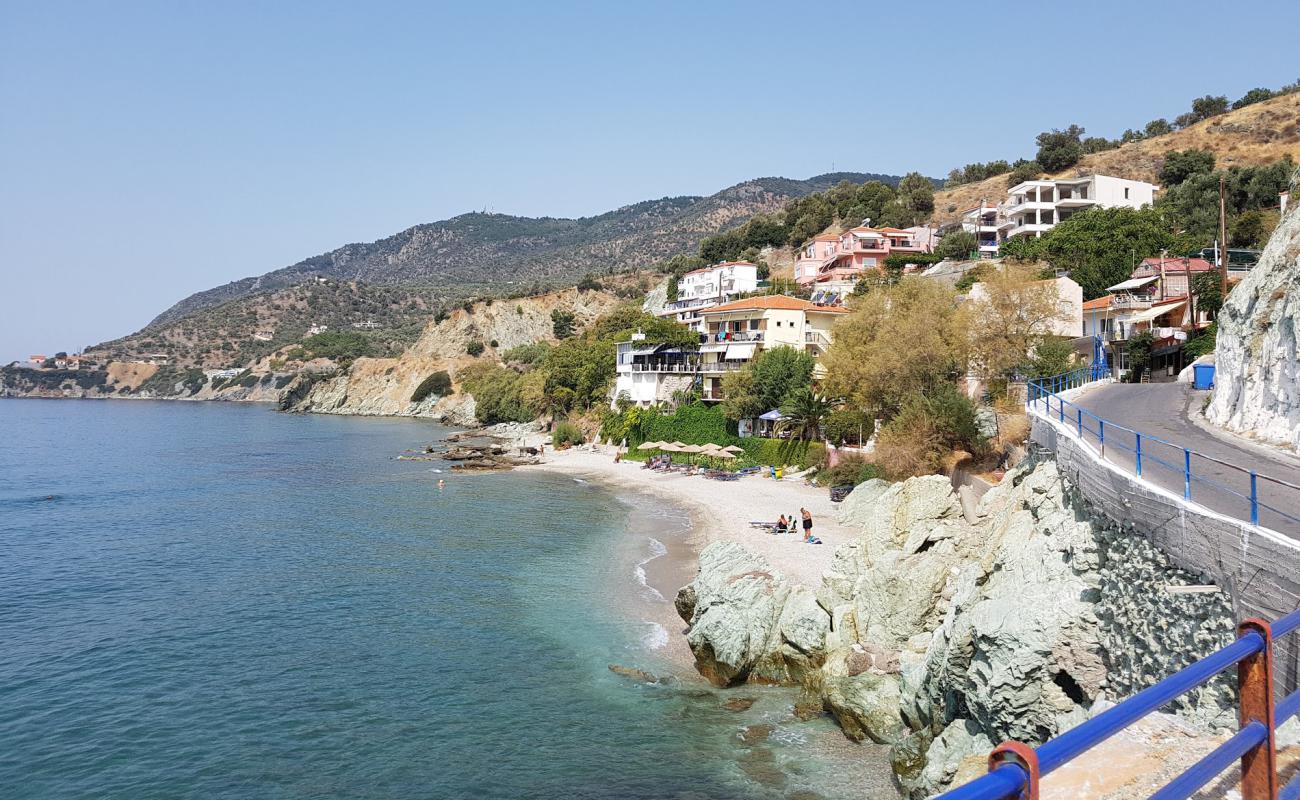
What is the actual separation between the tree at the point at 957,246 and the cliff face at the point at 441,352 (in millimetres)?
57382

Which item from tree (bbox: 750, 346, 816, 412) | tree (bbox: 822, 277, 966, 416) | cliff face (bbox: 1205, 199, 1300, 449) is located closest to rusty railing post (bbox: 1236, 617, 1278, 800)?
cliff face (bbox: 1205, 199, 1300, 449)

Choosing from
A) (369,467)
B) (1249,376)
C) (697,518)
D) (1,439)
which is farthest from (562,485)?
(1,439)

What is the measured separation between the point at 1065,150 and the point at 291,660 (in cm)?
10700

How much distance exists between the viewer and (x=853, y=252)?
8206 cm

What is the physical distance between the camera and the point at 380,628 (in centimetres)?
2358

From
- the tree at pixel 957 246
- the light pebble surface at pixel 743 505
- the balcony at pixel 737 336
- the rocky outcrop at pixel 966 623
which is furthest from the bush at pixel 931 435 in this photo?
the tree at pixel 957 246

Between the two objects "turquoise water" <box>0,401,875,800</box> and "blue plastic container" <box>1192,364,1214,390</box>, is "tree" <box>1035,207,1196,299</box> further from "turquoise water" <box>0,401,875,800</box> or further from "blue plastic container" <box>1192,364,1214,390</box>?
"turquoise water" <box>0,401,875,800</box>

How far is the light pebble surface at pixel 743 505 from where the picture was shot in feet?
91.9

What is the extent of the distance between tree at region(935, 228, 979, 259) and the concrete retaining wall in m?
71.6

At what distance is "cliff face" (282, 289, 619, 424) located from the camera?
129 m

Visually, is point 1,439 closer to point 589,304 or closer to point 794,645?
point 589,304

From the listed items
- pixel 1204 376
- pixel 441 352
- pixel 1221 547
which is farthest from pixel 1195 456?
pixel 441 352

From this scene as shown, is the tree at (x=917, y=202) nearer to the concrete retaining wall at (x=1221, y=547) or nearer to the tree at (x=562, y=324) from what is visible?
the tree at (x=562, y=324)

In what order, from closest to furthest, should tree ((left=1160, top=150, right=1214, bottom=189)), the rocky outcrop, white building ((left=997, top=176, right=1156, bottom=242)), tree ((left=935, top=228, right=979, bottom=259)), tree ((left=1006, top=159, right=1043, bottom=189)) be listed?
the rocky outcrop → white building ((left=997, top=176, right=1156, bottom=242)) → tree ((left=935, top=228, right=979, bottom=259)) → tree ((left=1160, top=150, right=1214, bottom=189)) → tree ((left=1006, top=159, right=1043, bottom=189))
